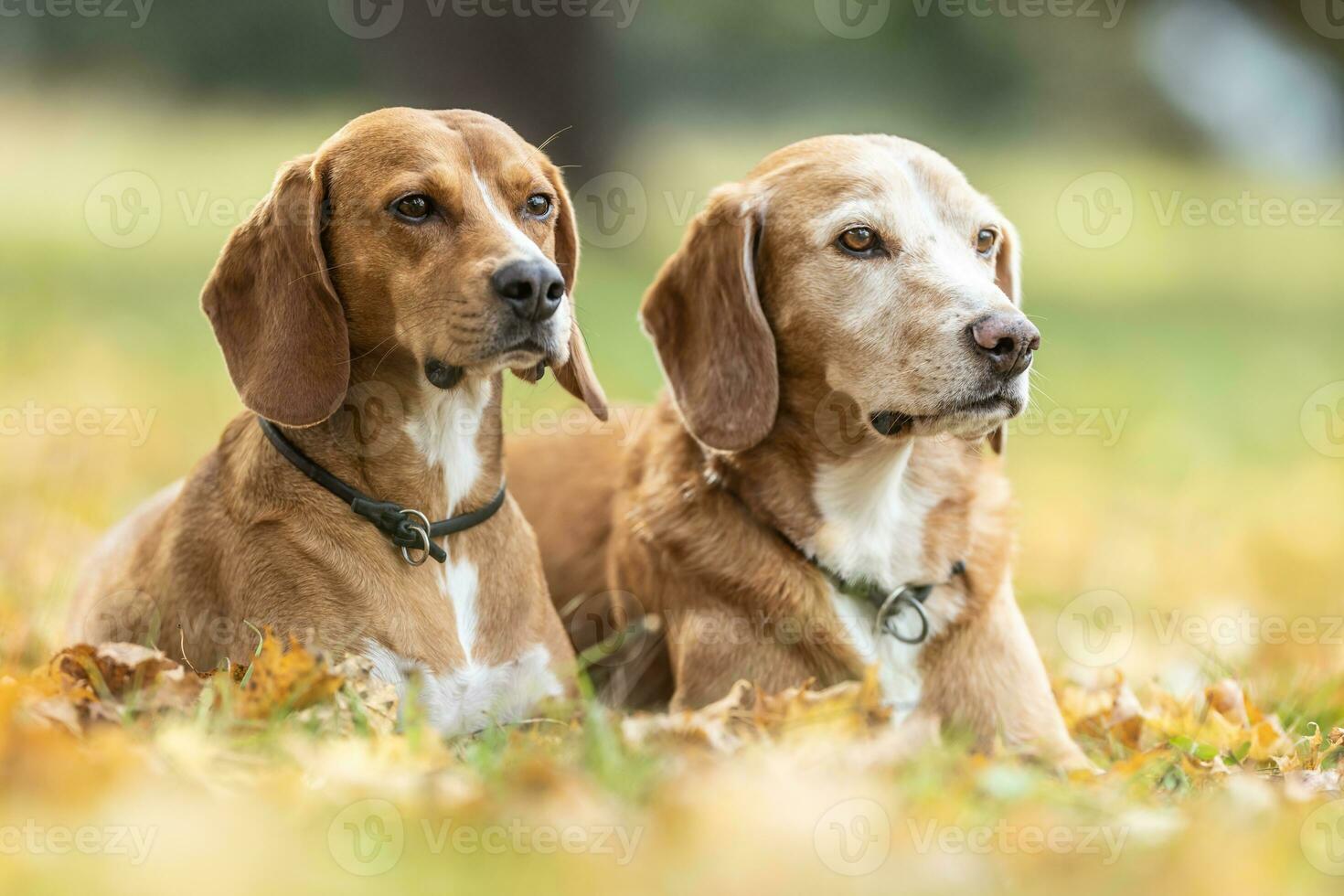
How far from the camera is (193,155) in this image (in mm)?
15875

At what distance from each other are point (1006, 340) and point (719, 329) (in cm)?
90

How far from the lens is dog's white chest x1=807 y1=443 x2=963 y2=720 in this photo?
427 centimetres

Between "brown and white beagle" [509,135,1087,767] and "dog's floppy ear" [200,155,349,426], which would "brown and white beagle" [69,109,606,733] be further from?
"brown and white beagle" [509,135,1087,767]

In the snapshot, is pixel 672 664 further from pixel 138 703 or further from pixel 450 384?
pixel 138 703

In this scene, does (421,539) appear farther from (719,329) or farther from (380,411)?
(719,329)

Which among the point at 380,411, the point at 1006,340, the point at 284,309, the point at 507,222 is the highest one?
the point at 507,222

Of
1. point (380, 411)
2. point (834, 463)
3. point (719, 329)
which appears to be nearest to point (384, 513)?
point (380, 411)

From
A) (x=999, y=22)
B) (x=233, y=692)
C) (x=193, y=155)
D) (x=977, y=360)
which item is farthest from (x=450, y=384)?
(x=999, y=22)

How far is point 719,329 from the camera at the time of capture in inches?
173

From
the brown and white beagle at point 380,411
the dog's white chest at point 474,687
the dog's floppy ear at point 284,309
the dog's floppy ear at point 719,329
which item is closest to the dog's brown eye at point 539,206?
the brown and white beagle at point 380,411

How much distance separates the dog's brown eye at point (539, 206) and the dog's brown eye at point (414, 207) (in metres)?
0.35

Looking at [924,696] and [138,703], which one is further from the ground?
[138,703]

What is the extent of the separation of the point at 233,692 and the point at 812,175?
86.3 inches

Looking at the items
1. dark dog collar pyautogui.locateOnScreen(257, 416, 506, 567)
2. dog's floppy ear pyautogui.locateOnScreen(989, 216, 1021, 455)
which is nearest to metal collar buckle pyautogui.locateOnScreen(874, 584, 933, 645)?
dog's floppy ear pyautogui.locateOnScreen(989, 216, 1021, 455)
